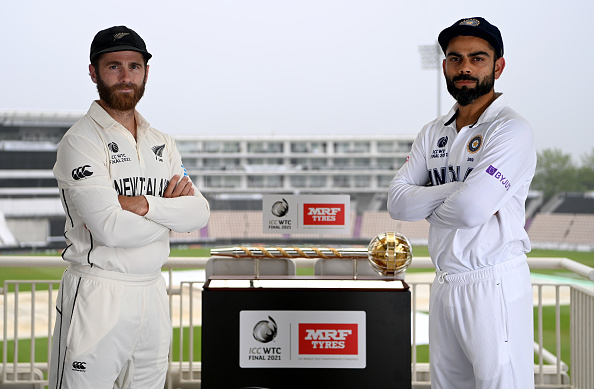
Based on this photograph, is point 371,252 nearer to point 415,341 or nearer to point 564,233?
point 415,341

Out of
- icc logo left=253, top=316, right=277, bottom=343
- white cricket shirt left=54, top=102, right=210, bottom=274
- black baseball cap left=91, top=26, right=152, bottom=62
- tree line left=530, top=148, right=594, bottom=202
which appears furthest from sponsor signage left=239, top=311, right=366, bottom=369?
tree line left=530, top=148, right=594, bottom=202

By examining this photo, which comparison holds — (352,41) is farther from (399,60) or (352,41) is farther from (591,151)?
(591,151)

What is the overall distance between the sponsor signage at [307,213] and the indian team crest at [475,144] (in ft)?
2.50

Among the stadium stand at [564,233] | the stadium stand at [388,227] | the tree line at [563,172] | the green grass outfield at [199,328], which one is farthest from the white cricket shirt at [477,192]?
the tree line at [563,172]

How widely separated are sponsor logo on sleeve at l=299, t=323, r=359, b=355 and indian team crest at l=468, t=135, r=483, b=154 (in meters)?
0.87

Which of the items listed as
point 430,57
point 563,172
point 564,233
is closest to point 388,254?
point 430,57

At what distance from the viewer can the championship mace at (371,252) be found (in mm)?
2299

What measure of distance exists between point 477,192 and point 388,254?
0.75m

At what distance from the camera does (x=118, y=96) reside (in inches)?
70.1

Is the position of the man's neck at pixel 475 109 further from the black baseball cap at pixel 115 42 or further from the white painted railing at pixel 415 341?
the white painted railing at pixel 415 341

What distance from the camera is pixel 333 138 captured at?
115 feet

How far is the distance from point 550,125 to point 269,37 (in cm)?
1828

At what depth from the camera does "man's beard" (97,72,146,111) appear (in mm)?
1779

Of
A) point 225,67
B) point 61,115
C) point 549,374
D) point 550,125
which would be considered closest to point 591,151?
point 550,125
